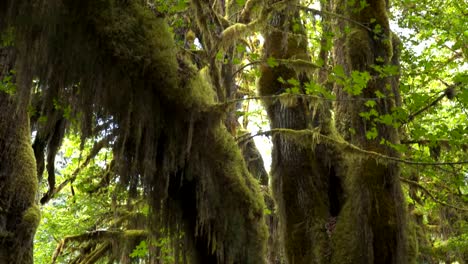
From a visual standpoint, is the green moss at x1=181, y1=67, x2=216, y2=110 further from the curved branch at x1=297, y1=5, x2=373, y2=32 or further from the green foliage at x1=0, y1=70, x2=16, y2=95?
the green foliage at x1=0, y1=70, x2=16, y2=95

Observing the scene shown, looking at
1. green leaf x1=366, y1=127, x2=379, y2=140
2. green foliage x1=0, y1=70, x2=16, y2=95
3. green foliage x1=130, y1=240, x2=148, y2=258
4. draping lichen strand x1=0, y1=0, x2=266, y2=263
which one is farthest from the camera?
green foliage x1=130, y1=240, x2=148, y2=258

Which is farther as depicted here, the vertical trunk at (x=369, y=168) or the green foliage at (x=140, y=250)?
the green foliage at (x=140, y=250)

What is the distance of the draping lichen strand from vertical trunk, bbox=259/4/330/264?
135 cm

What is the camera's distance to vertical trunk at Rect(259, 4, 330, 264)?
17.7 ft

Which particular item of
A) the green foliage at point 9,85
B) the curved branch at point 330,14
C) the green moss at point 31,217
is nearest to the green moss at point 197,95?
the curved branch at point 330,14

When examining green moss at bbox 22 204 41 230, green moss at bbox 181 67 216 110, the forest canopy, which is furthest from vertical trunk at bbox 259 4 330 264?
green moss at bbox 22 204 41 230

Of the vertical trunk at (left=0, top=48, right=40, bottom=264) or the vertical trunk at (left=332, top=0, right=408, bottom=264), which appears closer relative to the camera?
the vertical trunk at (left=332, top=0, right=408, bottom=264)

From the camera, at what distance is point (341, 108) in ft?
20.3

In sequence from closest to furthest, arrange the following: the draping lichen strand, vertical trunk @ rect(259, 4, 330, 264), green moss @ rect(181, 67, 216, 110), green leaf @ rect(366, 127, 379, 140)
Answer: the draping lichen strand → green moss @ rect(181, 67, 216, 110) → green leaf @ rect(366, 127, 379, 140) → vertical trunk @ rect(259, 4, 330, 264)

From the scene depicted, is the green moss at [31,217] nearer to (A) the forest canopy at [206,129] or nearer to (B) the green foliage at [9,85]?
(A) the forest canopy at [206,129]

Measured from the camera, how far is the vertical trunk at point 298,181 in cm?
541

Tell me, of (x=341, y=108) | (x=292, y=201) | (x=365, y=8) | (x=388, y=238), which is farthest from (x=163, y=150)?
(x=365, y=8)

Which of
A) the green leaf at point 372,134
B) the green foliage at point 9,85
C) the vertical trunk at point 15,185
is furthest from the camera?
the vertical trunk at point 15,185

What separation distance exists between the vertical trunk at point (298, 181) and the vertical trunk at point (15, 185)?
3007 mm
